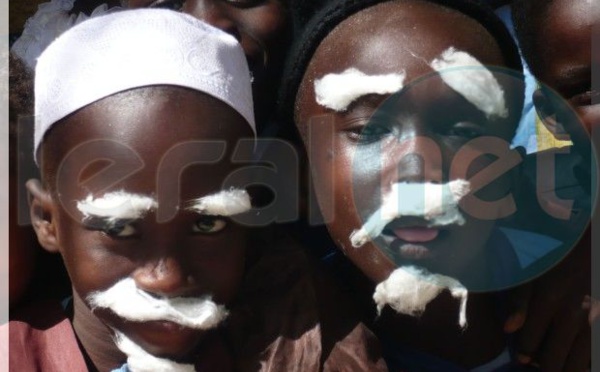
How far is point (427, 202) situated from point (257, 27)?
610 mm

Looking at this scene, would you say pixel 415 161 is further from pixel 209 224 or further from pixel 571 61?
pixel 571 61

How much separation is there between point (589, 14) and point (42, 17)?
130 centimetres

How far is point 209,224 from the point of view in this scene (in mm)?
1524

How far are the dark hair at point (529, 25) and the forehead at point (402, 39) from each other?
10.8 inches

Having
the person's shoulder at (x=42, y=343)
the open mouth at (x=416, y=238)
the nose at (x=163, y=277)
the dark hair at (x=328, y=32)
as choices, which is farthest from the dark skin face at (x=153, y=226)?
the open mouth at (x=416, y=238)

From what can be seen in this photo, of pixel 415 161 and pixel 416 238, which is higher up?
pixel 415 161

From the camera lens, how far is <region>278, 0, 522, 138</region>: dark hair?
1635 mm

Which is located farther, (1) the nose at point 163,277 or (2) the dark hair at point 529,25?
(2) the dark hair at point 529,25

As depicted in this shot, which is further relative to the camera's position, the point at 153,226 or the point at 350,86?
the point at 350,86

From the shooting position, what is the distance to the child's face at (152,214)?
1.47m

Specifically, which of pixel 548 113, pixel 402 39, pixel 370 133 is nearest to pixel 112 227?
pixel 370 133

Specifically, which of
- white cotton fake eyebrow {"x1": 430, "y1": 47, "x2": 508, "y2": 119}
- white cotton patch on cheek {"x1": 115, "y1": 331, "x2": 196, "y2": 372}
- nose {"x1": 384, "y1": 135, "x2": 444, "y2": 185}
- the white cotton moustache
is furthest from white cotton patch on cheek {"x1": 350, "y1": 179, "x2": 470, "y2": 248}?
white cotton patch on cheek {"x1": 115, "y1": 331, "x2": 196, "y2": 372}

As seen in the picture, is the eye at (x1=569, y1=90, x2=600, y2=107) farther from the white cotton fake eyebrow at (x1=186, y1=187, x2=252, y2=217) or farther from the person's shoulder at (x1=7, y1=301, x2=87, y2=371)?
the person's shoulder at (x1=7, y1=301, x2=87, y2=371)

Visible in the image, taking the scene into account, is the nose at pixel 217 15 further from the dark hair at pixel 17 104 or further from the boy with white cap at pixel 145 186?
the dark hair at pixel 17 104
